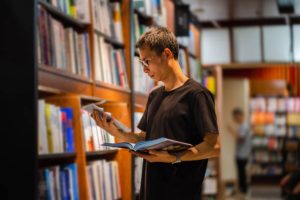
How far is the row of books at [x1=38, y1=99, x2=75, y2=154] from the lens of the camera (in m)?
2.90

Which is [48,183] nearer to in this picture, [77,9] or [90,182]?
[90,182]

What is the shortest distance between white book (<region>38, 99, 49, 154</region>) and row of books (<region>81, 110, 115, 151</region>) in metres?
0.23

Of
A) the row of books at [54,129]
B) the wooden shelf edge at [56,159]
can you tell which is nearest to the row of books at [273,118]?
the wooden shelf edge at [56,159]

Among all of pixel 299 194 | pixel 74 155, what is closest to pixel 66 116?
pixel 74 155

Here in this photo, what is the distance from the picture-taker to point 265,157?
1288 centimetres

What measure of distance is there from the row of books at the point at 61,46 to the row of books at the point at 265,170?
9.83 meters

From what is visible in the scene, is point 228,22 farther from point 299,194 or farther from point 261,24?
point 299,194

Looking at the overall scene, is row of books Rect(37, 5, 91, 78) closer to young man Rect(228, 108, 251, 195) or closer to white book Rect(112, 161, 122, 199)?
white book Rect(112, 161, 122, 199)

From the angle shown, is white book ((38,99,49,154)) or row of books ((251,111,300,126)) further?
row of books ((251,111,300,126))

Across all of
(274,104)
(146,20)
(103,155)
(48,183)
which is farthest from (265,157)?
(48,183)

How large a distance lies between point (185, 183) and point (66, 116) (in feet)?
3.94

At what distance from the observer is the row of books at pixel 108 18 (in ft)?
12.8

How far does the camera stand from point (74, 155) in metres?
3.28

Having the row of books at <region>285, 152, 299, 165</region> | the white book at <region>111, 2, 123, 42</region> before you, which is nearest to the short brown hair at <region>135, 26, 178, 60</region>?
the white book at <region>111, 2, 123, 42</region>
